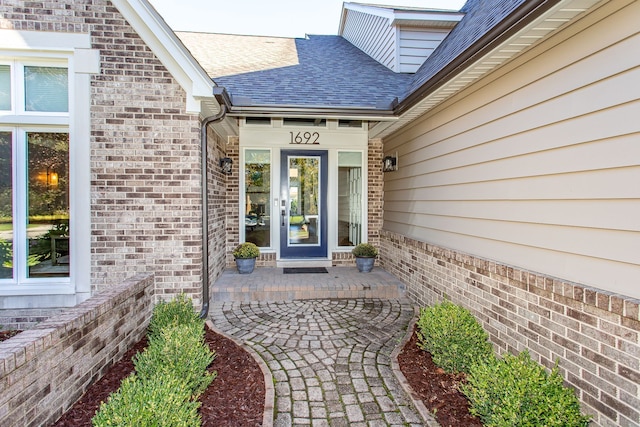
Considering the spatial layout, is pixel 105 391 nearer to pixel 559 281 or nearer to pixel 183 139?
pixel 183 139

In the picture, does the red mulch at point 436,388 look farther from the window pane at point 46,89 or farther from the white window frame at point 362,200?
the window pane at point 46,89

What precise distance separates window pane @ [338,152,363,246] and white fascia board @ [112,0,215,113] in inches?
128

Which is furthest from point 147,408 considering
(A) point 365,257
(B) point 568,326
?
(A) point 365,257

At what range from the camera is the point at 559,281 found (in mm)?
2377

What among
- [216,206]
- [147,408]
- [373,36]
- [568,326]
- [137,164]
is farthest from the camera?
[373,36]

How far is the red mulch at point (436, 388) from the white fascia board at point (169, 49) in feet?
12.1

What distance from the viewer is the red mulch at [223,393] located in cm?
236

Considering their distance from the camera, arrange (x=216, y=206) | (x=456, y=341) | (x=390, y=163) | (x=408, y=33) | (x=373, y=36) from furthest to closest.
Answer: (x=373, y=36)
(x=408, y=33)
(x=390, y=163)
(x=216, y=206)
(x=456, y=341)

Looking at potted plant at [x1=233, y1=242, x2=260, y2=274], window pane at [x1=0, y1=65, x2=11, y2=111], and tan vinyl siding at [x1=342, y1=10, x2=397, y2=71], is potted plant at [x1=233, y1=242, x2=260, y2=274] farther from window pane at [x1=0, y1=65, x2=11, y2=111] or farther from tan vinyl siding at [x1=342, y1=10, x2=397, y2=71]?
tan vinyl siding at [x1=342, y1=10, x2=397, y2=71]

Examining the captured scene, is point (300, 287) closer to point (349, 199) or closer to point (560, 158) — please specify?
point (349, 199)

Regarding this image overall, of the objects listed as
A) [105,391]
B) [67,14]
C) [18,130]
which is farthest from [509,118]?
[18,130]

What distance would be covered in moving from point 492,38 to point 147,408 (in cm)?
351

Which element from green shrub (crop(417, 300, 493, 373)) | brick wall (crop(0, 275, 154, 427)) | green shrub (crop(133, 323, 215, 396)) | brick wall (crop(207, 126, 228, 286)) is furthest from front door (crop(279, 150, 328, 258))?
green shrub (crop(133, 323, 215, 396))

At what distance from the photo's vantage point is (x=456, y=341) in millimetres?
2979
